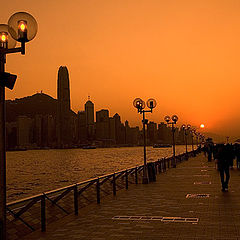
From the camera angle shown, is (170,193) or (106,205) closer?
(106,205)

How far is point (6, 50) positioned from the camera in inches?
241

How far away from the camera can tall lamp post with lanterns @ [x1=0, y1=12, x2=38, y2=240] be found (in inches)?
227

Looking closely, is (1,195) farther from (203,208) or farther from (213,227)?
(203,208)

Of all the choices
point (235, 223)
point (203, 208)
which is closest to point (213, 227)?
point (235, 223)

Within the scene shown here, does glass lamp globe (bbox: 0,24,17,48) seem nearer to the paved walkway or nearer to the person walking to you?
the paved walkway

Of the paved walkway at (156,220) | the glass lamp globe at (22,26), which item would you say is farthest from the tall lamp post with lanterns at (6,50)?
the paved walkway at (156,220)

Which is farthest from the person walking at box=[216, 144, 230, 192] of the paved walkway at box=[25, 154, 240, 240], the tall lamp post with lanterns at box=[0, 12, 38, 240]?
the tall lamp post with lanterns at box=[0, 12, 38, 240]

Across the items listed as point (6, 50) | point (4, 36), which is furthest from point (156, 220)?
point (4, 36)

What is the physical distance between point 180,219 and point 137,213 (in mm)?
1446

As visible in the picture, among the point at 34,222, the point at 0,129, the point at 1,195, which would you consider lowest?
the point at 34,222

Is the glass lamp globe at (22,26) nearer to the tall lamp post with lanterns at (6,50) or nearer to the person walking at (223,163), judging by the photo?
the tall lamp post with lanterns at (6,50)

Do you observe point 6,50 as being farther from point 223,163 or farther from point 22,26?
point 223,163

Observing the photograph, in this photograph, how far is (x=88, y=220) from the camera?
970 centimetres

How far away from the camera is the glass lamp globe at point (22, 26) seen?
5.98 metres
